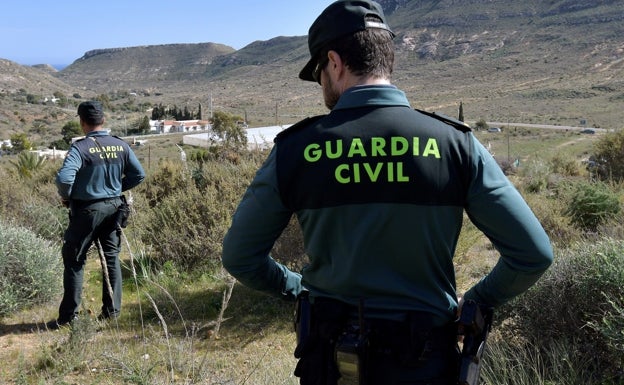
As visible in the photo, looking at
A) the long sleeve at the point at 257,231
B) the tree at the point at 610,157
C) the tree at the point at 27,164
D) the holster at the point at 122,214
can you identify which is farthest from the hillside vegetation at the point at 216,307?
the tree at the point at 610,157

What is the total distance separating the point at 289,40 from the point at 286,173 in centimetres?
13451

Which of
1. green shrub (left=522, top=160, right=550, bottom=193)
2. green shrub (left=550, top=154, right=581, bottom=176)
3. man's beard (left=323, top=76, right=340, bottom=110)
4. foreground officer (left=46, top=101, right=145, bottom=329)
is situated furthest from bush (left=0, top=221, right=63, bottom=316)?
green shrub (left=550, top=154, right=581, bottom=176)

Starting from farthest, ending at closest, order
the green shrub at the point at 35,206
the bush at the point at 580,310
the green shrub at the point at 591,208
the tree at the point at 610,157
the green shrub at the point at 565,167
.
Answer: the green shrub at the point at 565,167, the tree at the point at 610,157, the green shrub at the point at 35,206, the green shrub at the point at 591,208, the bush at the point at 580,310

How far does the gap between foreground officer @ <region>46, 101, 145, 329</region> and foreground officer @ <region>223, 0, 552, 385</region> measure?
3277 millimetres

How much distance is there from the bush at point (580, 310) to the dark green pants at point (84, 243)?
3.10m

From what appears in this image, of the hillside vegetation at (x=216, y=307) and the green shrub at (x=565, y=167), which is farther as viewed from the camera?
the green shrub at (x=565, y=167)

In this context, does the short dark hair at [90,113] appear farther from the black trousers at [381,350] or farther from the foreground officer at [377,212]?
the black trousers at [381,350]

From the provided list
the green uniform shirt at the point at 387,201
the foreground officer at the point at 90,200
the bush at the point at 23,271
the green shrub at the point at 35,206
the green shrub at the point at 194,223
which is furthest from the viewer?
the green shrub at the point at 35,206

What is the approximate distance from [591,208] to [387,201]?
6.64 m

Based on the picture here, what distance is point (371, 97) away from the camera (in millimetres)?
1614

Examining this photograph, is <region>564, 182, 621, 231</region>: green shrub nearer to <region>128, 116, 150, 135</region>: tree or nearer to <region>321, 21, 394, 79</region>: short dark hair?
<region>321, 21, 394, 79</region>: short dark hair

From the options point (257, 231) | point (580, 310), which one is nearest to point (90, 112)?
point (257, 231)

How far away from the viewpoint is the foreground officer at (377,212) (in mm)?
1567

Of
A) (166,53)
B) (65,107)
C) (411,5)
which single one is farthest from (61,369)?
(166,53)
